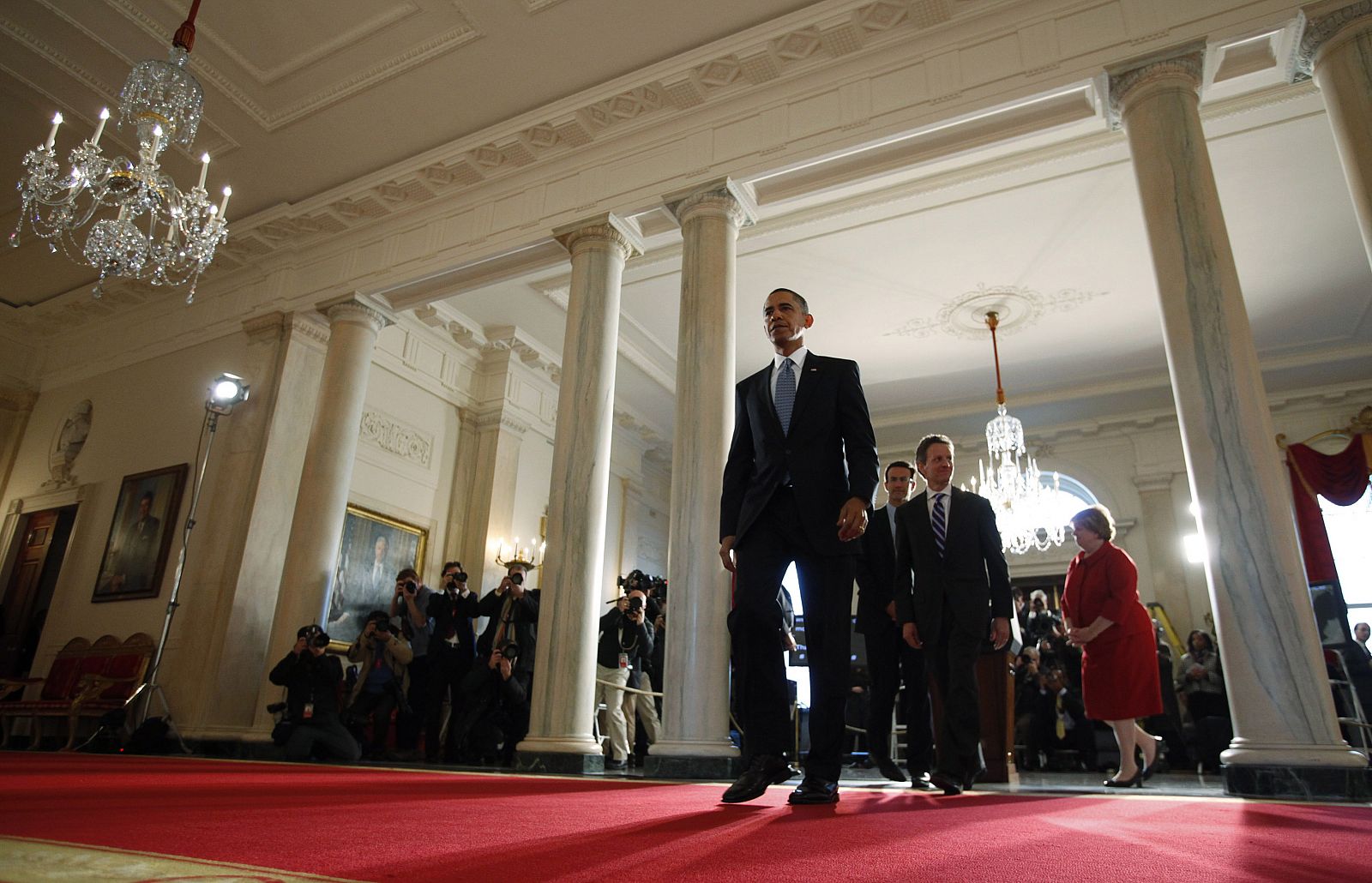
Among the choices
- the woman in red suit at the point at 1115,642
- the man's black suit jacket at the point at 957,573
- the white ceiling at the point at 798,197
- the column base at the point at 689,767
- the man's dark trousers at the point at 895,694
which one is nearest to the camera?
the man's black suit jacket at the point at 957,573

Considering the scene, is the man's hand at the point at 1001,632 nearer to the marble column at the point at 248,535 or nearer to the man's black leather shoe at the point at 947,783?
the man's black leather shoe at the point at 947,783

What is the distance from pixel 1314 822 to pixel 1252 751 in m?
1.59

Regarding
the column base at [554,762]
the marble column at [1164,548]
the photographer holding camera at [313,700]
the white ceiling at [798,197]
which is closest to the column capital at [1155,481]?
the marble column at [1164,548]

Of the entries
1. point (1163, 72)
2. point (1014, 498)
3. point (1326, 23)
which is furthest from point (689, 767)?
point (1014, 498)

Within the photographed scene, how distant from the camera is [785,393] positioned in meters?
2.94

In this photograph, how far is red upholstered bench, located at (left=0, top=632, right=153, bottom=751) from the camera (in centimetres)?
751

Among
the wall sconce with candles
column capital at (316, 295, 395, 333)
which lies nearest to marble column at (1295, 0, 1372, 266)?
column capital at (316, 295, 395, 333)

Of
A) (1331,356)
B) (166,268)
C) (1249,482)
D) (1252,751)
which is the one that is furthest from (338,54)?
(1331,356)

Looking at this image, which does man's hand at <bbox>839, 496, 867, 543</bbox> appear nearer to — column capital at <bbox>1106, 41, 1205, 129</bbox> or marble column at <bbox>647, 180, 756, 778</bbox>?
marble column at <bbox>647, 180, 756, 778</bbox>

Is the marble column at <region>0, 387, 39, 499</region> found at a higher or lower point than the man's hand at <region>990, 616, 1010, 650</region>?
higher

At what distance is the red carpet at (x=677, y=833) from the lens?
1.35 meters

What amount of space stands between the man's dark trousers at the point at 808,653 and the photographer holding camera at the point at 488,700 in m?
4.12

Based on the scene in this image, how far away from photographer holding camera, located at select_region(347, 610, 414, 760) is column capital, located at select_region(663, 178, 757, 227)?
13.7ft

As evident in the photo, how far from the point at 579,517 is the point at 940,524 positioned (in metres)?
2.85
